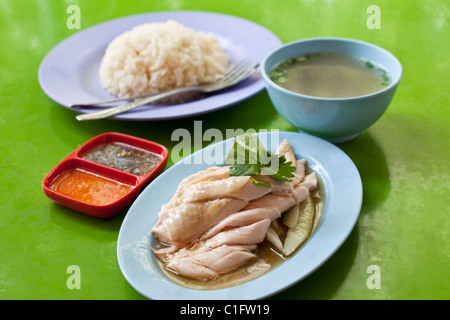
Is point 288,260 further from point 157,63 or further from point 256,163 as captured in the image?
point 157,63

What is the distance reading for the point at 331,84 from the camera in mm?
2332

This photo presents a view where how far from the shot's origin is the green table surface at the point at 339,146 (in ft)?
5.69

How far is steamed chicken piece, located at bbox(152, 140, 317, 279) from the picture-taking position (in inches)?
65.9

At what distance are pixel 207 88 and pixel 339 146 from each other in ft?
2.63

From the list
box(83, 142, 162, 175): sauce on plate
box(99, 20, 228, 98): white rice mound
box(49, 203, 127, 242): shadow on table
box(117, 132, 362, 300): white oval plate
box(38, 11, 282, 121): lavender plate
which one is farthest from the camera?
box(99, 20, 228, 98): white rice mound

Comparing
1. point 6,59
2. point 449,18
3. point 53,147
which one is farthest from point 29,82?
point 449,18

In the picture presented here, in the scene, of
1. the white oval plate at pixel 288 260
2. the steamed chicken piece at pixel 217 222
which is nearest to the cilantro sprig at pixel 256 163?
the steamed chicken piece at pixel 217 222

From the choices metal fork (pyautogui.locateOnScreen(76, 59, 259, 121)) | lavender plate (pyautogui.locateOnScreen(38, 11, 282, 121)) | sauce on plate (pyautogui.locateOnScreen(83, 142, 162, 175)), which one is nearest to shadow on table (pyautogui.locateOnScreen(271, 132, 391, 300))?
lavender plate (pyautogui.locateOnScreen(38, 11, 282, 121))

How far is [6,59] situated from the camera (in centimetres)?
340

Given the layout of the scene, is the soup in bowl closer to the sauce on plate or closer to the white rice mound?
the white rice mound

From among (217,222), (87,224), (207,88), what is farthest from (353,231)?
(207,88)

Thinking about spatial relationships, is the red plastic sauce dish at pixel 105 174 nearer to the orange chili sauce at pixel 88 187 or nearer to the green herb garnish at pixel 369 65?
the orange chili sauce at pixel 88 187

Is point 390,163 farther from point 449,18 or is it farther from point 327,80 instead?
point 449,18

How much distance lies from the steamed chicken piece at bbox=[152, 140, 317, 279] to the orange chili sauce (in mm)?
326
